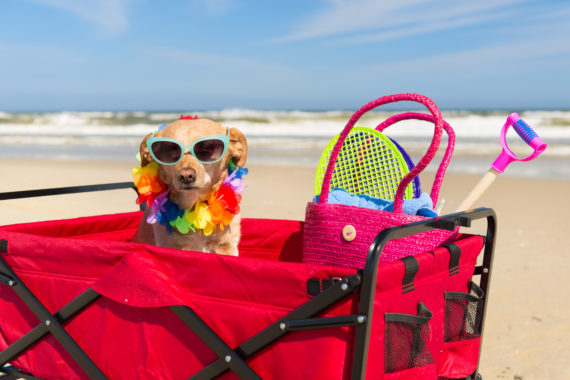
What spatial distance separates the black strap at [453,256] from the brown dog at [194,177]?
992mm

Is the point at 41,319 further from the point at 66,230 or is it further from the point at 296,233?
the point at 296,233

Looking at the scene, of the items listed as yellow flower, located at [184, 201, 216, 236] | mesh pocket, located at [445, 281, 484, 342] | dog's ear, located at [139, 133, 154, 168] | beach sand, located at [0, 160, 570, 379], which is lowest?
beach sand, located at [0, 160, 570, 379]

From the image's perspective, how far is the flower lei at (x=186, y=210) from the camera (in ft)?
7.73

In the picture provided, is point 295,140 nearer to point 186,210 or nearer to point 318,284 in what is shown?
point 186,210

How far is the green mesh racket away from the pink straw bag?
10.7 inches

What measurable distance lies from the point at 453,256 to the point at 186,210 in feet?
3.83

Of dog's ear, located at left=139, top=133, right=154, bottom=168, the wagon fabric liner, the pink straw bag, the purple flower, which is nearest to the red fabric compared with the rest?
the wagon fabric liner

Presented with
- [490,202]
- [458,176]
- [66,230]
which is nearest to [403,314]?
[66,230]

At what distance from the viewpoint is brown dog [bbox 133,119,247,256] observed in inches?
88.4

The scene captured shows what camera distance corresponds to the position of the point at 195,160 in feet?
7.39

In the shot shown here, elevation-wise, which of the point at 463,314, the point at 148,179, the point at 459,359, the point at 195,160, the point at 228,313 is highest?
the point at 195,160

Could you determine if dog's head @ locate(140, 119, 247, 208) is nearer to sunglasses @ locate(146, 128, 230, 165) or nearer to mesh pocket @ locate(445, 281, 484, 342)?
sunglasses @ locate(146, 128, 230, 165)

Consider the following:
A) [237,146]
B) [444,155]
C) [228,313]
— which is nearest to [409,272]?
[228,313]

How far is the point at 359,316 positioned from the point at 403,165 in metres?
1.18
